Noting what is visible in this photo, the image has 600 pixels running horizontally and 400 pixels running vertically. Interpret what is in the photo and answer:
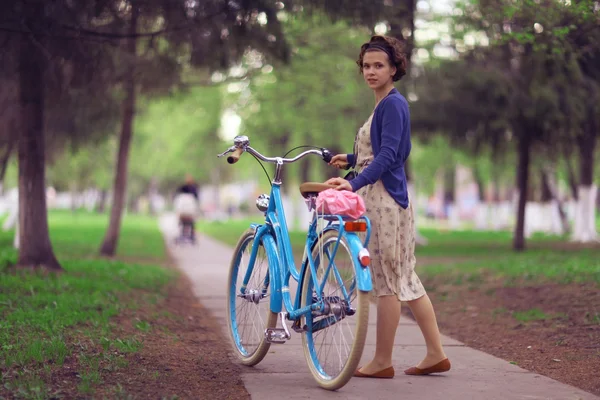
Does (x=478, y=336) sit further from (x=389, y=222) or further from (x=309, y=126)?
(x=309, y=126)

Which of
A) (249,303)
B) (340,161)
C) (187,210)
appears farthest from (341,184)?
(187,210)

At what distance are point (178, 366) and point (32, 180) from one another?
20.0 ft

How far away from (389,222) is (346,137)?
21009 mm

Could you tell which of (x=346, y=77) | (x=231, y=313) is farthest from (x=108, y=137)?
(x=231, y=313)

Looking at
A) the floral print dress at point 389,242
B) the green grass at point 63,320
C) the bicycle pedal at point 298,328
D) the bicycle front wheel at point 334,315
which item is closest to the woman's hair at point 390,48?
the floral print dress at point 389,242

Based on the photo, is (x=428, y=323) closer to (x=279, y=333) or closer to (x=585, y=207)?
(x=279, y=333)

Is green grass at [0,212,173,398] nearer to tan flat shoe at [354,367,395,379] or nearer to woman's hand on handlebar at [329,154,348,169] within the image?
tan flat shoe at [354,367,395,379]

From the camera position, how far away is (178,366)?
19.1ft

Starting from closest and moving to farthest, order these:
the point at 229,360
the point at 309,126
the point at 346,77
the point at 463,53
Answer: the point at 229,360
the point at 463,53
the point at 346,77
the point at 309,126

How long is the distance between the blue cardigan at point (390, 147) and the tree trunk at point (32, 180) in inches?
261

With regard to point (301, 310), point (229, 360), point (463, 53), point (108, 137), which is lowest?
point (229, 360)

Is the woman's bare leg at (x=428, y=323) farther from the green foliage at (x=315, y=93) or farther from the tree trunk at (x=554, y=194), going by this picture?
the tree trunk at (x=554, y=194)

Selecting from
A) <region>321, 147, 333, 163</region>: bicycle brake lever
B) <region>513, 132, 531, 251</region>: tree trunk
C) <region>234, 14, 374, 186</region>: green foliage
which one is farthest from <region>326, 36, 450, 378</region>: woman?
<region>513, 132, 531, 251</region>: tree trunk

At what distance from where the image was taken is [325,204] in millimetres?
4887
